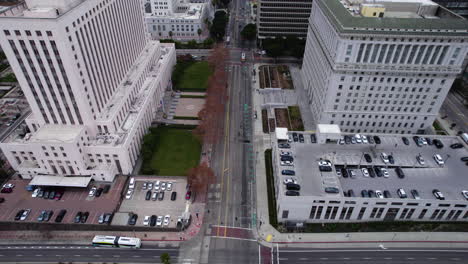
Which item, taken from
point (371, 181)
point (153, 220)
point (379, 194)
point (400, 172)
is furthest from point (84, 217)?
point (400, 172)

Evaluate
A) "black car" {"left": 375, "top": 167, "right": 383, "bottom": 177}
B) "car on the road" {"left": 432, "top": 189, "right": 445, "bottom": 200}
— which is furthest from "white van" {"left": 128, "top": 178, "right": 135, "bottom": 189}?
"car on the road" {"left": 432, "top": 189, "right": 445, "bottom": 200}

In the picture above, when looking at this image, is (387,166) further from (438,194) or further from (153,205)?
(153,205)

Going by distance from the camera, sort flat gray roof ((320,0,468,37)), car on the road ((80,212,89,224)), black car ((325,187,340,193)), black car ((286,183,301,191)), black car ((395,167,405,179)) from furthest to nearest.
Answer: flat gray roof ((320,0,468,37)) < black car ((395,167,405,179)) < car on the road ((80,212,89,224)) < black car ((286,183,301,191)) < black car ((325,187,340,193))

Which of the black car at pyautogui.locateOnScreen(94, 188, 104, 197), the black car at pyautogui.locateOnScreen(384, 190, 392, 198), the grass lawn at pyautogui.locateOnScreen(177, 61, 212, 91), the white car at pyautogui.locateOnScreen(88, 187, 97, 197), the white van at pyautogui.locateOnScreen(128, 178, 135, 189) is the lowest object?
the black car at pyautogui.locateOnScreen(94, 188, 104, 197)

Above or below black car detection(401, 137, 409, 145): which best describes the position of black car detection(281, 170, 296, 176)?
below

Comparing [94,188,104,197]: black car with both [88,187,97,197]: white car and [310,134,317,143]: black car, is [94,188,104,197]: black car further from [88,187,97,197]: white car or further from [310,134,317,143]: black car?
[310,134,317,143]: black car

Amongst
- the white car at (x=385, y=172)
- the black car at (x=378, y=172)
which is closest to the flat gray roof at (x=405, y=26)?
the white car at (x=385, y=172)
